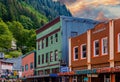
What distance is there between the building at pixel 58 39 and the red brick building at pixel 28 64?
219 inches

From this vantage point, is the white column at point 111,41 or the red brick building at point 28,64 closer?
the white column at point 111,41

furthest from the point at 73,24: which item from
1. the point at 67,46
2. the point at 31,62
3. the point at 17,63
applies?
the point at 17,63

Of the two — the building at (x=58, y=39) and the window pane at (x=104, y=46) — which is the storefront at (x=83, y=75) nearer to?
the window pane at (x=104, y=46)

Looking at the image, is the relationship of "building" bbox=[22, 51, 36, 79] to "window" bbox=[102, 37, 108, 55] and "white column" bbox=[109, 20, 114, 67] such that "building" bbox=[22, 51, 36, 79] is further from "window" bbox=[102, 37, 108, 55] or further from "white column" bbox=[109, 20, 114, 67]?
"white column" bbox=[109, 20, 114, 67]

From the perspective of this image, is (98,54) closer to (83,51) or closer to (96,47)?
(96,47)

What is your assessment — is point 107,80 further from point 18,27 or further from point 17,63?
point 18,27

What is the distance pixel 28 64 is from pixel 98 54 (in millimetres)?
32627

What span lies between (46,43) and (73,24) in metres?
8.30

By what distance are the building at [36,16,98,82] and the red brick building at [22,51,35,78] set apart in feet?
18.2

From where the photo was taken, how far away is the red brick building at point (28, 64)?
6688 cm

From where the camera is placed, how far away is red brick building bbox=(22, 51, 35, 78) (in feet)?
219

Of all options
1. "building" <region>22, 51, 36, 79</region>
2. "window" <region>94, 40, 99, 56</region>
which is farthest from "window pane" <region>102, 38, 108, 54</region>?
"building" <region>22, 51, 36, 79</region>

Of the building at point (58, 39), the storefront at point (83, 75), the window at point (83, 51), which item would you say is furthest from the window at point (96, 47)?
the building at point (58, 39)

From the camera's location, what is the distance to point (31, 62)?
2657 inches
